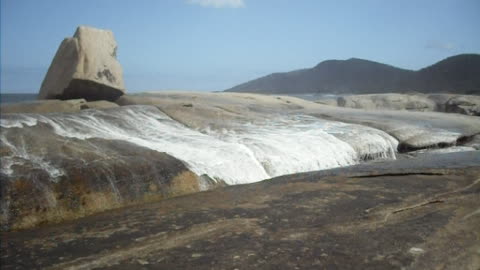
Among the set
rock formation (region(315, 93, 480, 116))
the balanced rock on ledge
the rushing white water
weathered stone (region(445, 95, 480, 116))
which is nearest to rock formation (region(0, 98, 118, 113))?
the balanced rock on ledge

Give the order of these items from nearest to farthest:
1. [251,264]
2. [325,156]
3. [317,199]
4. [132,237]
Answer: [251,264] → [132,237] → [317,199] → [325,156]

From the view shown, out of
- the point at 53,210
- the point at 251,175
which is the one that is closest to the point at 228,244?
the point at 53,210

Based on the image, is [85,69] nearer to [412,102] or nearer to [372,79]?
[412,102]

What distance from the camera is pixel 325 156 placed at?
6883 millimetres

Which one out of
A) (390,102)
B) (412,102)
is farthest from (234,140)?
(412,102)

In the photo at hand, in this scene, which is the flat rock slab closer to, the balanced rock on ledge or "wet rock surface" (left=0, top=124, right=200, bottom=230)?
"wet rock surface" (left=0, top=124, right=200, bottom=230)

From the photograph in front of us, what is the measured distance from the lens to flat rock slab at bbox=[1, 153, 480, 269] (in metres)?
2.71

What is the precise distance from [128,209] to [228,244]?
1469 mm

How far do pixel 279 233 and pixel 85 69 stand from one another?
285 inches

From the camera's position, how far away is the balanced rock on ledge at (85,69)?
9195mm

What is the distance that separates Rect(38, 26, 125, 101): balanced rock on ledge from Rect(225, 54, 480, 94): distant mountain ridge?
25.8m

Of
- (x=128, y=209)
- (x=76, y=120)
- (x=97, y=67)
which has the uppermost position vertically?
(x=97, y=67)

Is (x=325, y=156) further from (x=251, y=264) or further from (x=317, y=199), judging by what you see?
(x=251, y=264)

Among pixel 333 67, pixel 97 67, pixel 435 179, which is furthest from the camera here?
pixel 333 67
